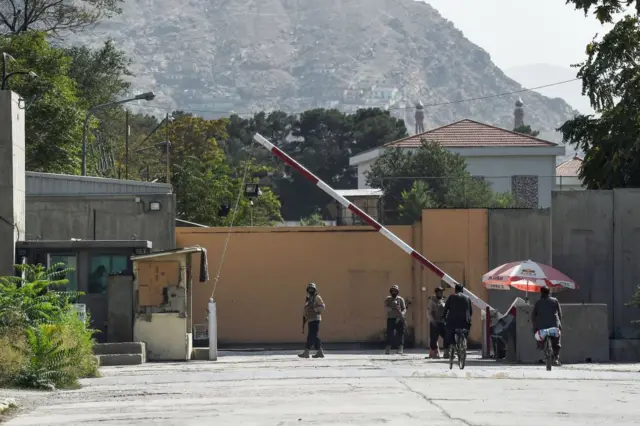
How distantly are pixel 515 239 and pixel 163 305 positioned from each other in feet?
37.1

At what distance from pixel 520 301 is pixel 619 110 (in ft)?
37.5

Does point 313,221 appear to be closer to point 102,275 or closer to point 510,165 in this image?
point 510,165

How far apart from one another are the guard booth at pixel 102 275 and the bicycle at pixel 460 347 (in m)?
8.17

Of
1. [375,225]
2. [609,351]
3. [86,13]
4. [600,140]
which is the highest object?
[86,13]

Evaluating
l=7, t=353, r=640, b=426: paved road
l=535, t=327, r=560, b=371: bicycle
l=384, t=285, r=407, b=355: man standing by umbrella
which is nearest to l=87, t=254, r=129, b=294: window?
l=7, t=353, r=640, b=426: paved road

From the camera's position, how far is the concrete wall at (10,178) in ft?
95.8

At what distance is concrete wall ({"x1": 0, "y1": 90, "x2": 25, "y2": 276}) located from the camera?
2920 centimetres

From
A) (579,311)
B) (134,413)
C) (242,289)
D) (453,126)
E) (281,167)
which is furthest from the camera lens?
(281,167)

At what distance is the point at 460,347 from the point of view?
25547 millimetres

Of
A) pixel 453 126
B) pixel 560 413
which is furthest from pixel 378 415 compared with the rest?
pixel 453 126

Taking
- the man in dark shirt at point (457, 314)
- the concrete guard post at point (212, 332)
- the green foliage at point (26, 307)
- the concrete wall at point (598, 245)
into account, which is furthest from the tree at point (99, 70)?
the man in dark shirt at point (457, 314)

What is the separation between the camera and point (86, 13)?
72.3m

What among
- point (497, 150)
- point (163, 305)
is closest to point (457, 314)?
point (163, 305)

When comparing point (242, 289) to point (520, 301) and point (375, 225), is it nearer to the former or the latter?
point (375, 225)
